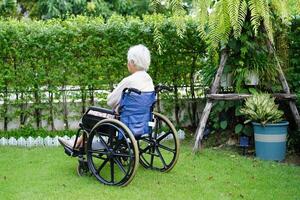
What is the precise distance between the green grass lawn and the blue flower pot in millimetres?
132

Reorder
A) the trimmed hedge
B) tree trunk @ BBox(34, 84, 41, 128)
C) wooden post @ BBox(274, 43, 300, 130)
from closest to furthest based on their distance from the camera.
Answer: wooden post @ BBox(274, 43, 300, 130), the trimmed hedge, tree trunk @ BBox(34, 84, 41, 128)

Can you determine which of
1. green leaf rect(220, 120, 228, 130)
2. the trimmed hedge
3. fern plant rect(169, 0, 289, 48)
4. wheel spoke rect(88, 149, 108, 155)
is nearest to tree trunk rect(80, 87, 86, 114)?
the trimmed hedge

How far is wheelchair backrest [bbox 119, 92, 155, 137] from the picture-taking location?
3.80m

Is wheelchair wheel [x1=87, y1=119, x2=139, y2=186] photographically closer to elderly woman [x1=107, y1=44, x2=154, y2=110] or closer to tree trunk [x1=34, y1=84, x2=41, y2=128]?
elderly woman [x1=107, y1=44, x2=154, y2=110]

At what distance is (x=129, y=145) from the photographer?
363cm

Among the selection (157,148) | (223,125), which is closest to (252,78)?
(223,125)

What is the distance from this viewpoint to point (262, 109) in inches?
186

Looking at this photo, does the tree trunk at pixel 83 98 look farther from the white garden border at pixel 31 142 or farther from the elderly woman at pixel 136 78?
the elderly woman at pixel 136 78

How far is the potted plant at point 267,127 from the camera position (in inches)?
186

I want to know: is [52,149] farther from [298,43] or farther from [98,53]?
[298,43]

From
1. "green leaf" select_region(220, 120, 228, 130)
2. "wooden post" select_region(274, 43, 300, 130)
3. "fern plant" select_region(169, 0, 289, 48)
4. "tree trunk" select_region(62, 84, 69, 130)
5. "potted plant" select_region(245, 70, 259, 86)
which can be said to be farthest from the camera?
"tree trunk" select_region(62, 84, 69, 130)

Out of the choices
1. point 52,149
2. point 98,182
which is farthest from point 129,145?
point 52,149

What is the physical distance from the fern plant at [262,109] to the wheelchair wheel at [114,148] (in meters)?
1.58

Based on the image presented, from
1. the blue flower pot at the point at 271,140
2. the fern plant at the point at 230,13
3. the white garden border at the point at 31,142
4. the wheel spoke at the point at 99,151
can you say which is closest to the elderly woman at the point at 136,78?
the wheel spoke at the point at 99,151
